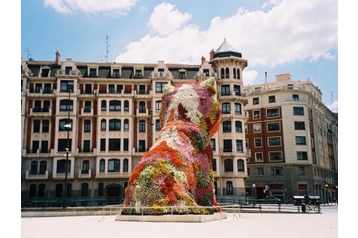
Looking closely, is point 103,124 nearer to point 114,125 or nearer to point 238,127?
point 114,125

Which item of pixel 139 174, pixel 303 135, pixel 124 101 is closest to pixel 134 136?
pixel 124 101

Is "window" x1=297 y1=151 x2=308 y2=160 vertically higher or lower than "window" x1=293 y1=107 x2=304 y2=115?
lower

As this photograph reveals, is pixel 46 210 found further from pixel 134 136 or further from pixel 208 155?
pixel 134 136

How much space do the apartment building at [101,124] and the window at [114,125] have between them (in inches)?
4.1

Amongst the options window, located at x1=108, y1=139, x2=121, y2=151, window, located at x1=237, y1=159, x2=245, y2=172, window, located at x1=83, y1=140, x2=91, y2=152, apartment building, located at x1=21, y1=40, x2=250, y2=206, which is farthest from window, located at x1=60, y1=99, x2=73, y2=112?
window, located at x1=237, y1=159, x2=245, y2=172

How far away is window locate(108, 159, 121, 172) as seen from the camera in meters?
47.2

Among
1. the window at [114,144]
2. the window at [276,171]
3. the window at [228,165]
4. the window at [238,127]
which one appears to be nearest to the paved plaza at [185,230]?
the window at [114,144]

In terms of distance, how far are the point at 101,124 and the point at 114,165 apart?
224 inches

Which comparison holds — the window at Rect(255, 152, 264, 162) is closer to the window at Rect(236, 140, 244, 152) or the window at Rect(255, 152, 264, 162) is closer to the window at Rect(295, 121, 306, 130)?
the window at Rect(295, 121, 306, 130)

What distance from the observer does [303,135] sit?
190 feet

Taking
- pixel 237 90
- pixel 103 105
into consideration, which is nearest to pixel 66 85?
pixel 103 105

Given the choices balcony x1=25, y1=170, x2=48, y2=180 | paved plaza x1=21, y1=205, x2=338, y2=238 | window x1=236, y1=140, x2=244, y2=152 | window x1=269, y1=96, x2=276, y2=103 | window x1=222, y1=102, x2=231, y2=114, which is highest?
window x1=269, y1=96, x2=276, y2=103

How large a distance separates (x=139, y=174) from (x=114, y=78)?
3313 cm

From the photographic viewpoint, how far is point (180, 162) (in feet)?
63.4
